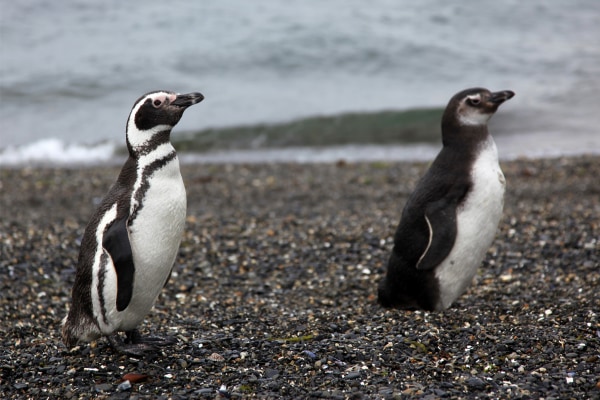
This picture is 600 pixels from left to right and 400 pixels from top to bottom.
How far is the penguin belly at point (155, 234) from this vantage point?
4.03 meters

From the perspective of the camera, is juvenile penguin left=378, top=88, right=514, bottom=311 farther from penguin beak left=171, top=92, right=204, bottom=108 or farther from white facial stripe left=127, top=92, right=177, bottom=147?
white facial stripe left=127, top=92, right=177, bottom=147

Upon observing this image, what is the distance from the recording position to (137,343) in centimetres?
434

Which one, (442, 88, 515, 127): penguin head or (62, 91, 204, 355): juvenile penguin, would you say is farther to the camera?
(442, 88, 515, 127): penguin head

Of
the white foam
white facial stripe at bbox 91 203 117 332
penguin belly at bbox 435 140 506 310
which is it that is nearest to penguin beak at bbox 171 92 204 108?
white facial stripe at bbox 91 203 117 332

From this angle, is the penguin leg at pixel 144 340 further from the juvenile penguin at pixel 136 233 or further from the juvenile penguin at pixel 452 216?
the juvenile penguin at pixel 452 216

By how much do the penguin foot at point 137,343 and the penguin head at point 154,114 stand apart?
1.10m

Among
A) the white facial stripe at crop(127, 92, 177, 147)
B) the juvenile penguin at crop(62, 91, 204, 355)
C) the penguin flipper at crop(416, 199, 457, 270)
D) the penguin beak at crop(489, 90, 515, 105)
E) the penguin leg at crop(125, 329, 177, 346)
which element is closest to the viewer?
the juvenile penguin at crop(62, 91, 204, 355)

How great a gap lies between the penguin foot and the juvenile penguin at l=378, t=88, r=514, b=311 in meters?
1.66

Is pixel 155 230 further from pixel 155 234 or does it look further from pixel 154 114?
pixel 154 114

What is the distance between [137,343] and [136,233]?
723mm

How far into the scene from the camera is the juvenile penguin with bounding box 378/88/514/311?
16.3ft

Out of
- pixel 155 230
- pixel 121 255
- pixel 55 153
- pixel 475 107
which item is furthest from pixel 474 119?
pixel 55 153

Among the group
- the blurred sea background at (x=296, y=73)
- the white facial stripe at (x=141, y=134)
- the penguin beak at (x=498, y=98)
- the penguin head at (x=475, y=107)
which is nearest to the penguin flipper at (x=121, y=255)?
the white facial stripe at (x=141, y=134)

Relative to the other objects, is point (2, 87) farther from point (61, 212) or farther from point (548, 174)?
point (548, 174)
